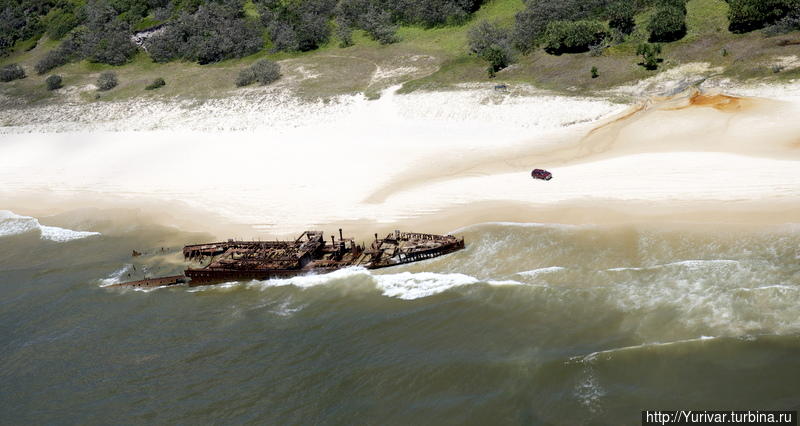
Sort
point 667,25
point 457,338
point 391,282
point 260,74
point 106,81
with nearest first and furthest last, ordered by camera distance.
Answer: point 457,338 < point 391,282 < point 667,25 < point 260,74 < point 106,81

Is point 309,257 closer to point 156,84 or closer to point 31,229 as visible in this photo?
point 31,229

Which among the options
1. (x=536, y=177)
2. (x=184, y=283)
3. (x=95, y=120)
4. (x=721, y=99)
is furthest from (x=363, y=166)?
(x=95, y=120)

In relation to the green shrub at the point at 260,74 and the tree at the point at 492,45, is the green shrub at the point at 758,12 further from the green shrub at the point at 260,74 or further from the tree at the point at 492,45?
the green shrub at the point at 260,74

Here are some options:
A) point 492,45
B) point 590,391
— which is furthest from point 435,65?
point 590,391

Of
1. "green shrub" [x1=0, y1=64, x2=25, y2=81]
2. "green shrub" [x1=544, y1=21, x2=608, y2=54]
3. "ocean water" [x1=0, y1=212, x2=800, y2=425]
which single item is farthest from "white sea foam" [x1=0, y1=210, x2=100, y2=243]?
"green shrub" [x1=0, y1=64, x2=25, y2=81]

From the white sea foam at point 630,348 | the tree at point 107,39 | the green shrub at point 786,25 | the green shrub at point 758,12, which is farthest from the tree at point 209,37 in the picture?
the white sea foam at point 630,348
